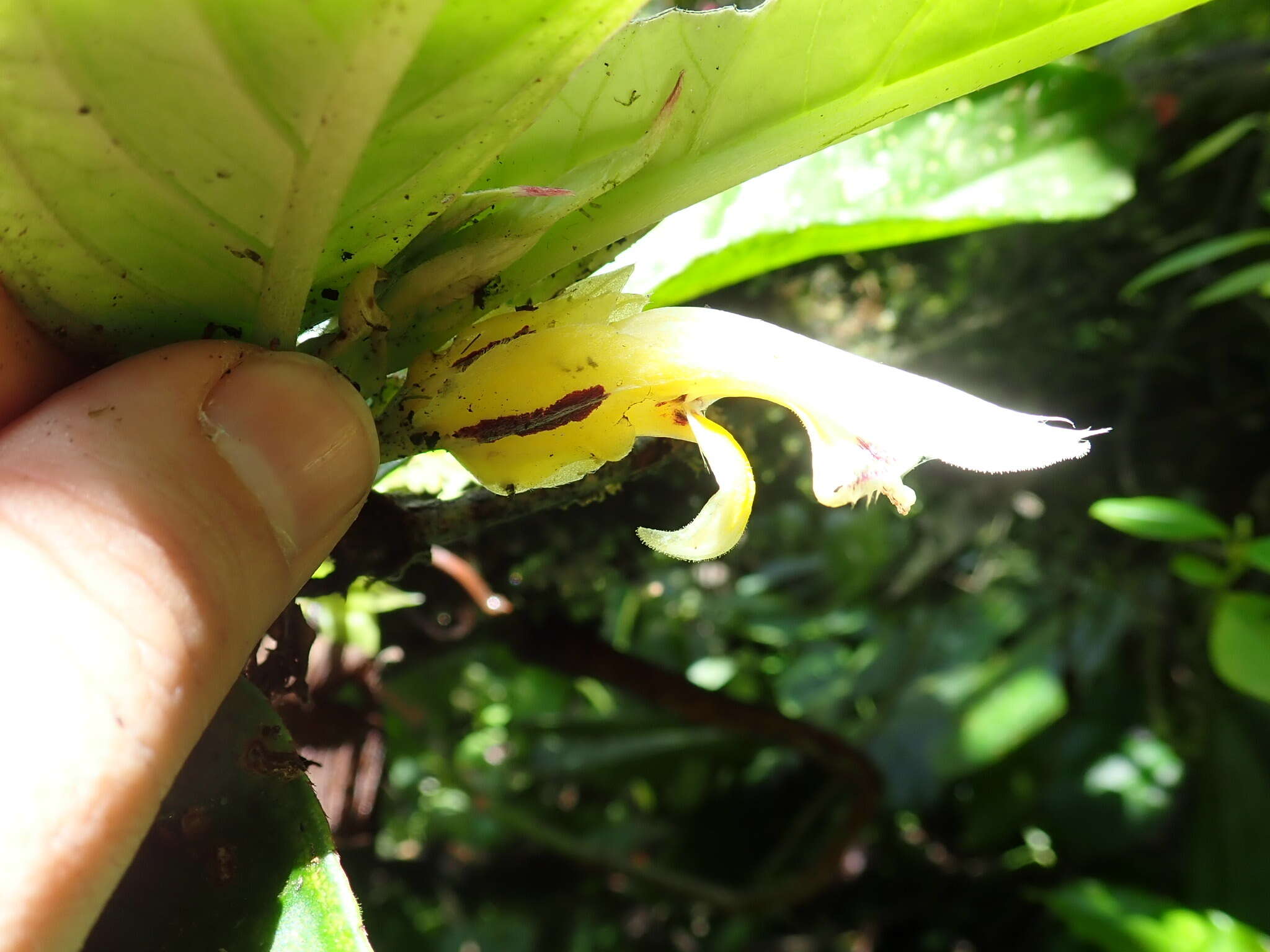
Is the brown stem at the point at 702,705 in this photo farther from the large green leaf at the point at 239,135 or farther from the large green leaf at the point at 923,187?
the large green leaf at the point at 239,135

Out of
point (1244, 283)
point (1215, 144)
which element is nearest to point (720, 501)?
point (1244, 283)

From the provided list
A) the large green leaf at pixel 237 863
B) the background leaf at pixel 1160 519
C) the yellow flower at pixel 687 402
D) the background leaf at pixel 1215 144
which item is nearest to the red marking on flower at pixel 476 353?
the yellow flower at pixel 687 402

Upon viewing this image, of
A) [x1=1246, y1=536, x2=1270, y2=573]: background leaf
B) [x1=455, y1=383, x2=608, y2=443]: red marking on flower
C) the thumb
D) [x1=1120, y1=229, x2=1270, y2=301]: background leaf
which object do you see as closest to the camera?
the thumb

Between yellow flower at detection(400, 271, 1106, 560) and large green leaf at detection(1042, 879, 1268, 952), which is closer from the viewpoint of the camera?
yellow flower at detection(400, 271, 1106, 560)

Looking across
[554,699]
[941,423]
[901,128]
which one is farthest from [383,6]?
[554,699]

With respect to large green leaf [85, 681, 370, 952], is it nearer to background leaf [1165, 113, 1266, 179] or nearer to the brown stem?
the brown stem

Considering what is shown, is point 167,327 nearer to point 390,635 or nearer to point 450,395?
point 450,395

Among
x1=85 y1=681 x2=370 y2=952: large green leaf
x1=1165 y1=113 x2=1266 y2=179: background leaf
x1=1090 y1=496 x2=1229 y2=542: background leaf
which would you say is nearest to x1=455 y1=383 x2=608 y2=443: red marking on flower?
x1=85 y1=681 x2=370 y2=952: large green leaf

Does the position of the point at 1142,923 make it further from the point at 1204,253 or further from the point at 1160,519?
the point at 1204,253
